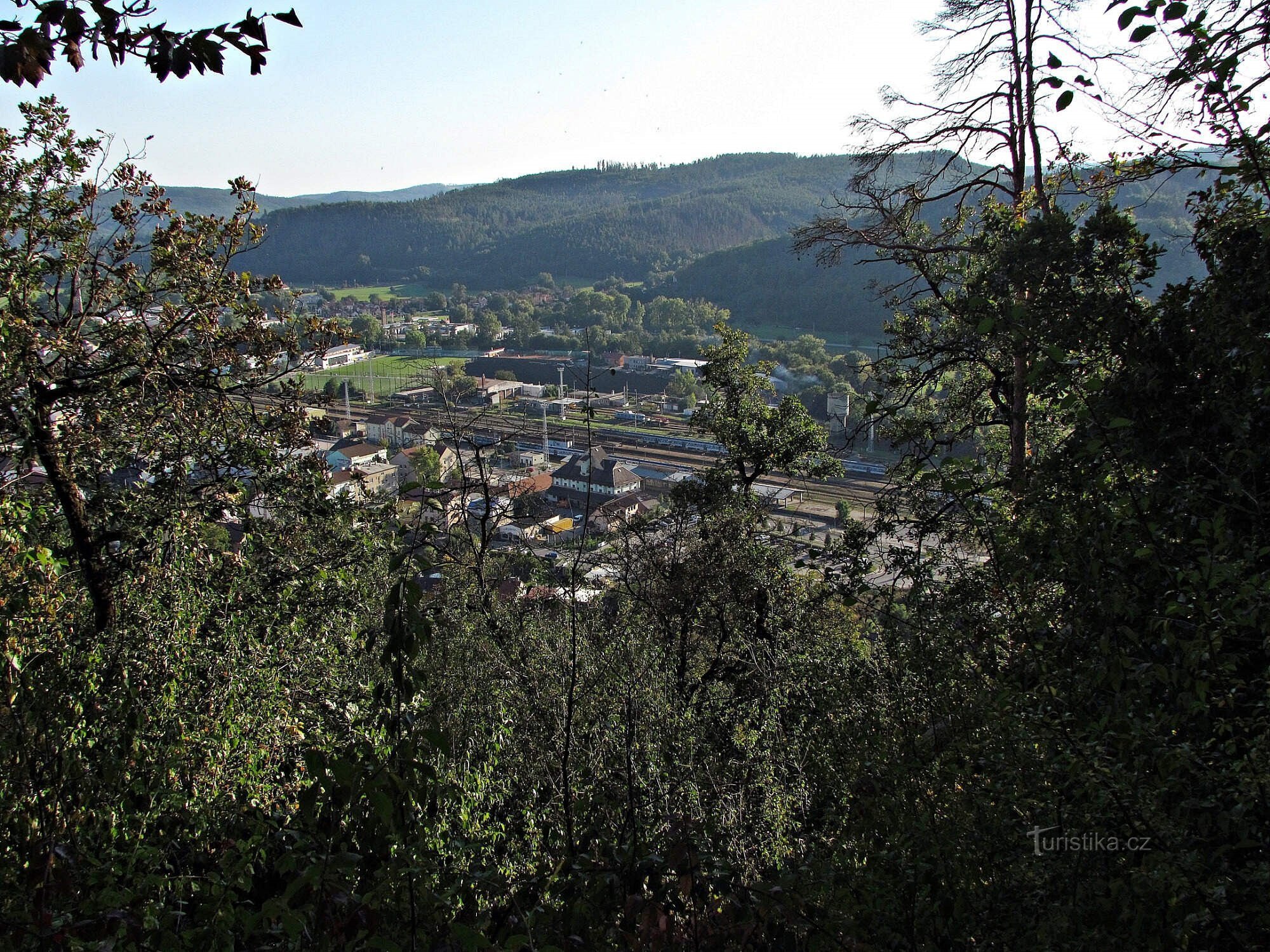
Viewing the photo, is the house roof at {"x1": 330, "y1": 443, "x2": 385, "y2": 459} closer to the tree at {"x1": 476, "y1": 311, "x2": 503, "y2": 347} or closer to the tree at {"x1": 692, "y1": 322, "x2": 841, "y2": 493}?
the tree at {"x1": 692, "y1": 322, "x2": 841, "y2": 493}

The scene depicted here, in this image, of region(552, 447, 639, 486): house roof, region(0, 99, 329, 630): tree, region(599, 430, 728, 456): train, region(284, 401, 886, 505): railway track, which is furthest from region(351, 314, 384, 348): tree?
region(0, 99, 329, 630): tree

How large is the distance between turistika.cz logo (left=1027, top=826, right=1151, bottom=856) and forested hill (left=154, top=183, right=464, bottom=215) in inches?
186

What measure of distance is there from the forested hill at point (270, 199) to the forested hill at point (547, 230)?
21.7 feet

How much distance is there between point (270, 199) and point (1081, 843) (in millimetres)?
160376

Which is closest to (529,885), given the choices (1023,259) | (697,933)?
(697,933)

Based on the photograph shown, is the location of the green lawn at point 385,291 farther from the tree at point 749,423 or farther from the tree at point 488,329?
the tree at point 749,423

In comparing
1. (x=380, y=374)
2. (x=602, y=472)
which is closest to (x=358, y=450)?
(x=602, y=472)

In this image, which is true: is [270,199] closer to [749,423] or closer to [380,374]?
[380,374]

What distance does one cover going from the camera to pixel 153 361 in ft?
11.8

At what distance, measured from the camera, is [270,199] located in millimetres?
140375

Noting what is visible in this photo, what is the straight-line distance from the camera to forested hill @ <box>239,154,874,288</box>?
8800 centimetres

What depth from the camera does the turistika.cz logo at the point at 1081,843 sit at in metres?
1.84

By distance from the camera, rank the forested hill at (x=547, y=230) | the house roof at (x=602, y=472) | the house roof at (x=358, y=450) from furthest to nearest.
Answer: the forested hill at (x=547, y=230)
the house roof at (x=358, y=450)
the house roof at (x=602, y=472)

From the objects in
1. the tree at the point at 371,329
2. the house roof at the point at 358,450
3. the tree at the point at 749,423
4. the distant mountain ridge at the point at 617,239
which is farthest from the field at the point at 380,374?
the tree at the point at 749,423
